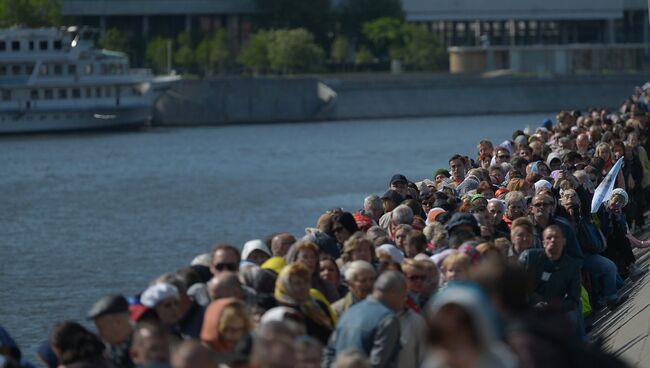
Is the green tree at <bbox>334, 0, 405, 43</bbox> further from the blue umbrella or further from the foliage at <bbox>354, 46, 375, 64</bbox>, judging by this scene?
the blue umbrella

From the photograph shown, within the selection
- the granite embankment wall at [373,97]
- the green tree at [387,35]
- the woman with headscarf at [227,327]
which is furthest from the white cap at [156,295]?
the green tree at [387,35]

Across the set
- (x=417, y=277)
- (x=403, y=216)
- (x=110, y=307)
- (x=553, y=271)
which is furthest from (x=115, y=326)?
(x=403, y=216)

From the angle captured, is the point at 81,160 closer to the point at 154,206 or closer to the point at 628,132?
the point at 154,206

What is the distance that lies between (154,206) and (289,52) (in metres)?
66.4

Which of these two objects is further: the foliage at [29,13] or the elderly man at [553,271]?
the foliage at [29,13]

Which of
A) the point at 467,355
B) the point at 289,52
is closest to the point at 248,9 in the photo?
the point at 289,52

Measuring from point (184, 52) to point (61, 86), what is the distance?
23987 mm

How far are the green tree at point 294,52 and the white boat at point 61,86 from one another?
2111cm

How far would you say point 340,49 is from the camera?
122 meters

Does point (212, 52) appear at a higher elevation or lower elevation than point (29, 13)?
lower

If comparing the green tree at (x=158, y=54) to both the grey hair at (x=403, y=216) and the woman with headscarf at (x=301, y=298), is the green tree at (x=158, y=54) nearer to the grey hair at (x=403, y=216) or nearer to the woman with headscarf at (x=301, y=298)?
the grey hair at (x=403, y=216)

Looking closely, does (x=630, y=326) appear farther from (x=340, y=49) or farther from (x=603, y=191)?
(x=340, y=49)

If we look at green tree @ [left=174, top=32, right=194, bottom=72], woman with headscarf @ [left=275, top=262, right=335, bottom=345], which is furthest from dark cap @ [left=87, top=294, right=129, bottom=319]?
green tree @ [left=174, top=32, right=194, bottom=72]

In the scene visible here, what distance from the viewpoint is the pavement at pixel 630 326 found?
1271cm
